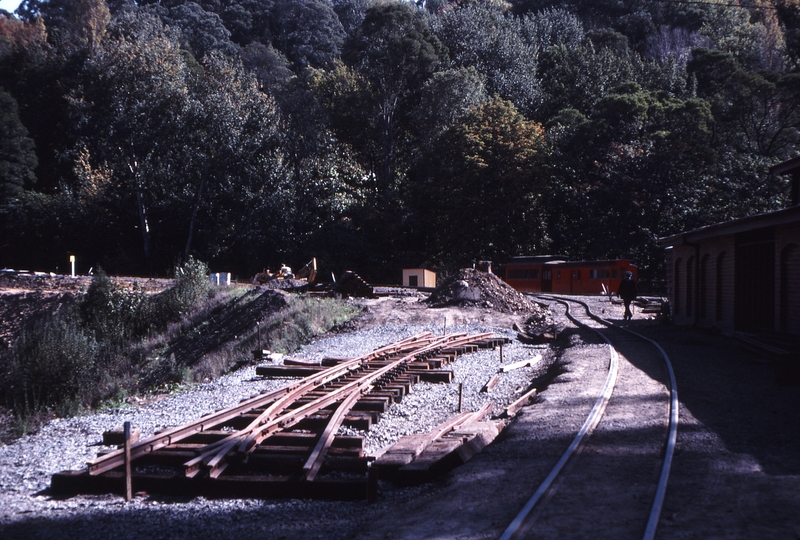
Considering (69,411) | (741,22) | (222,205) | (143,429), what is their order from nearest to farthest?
1. (143,429)
2. (69,411)
3. (222,205)
4. (741,22)

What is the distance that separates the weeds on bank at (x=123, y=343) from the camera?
52.3 ft

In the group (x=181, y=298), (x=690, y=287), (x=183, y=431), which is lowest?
(x=183, y=431)

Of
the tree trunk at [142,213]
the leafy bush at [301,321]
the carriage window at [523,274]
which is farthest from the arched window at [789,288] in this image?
the tree trunk at [142,213]

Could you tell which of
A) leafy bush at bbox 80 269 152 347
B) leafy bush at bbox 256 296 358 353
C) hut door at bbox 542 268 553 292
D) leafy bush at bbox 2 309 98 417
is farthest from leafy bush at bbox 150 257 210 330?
hut door at bbox 542 268 553 292

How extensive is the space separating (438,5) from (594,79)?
48.8m

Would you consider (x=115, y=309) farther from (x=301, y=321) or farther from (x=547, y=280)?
(x=547, y=280)

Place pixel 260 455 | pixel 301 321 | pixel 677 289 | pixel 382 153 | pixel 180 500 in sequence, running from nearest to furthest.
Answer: pixel 180 500 < pixel 260 455 < pixel 301 321 < pixel 677 289 < pixel 382 153

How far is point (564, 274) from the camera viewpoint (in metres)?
41.3

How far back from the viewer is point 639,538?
521cm

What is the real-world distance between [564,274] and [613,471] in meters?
35.1

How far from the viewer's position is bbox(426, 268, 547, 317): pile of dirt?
26.7 meters

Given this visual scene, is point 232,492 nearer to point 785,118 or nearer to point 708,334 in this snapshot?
point 708,334

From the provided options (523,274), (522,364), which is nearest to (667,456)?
(522,364)

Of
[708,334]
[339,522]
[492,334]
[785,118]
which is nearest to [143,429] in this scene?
[339,522]
